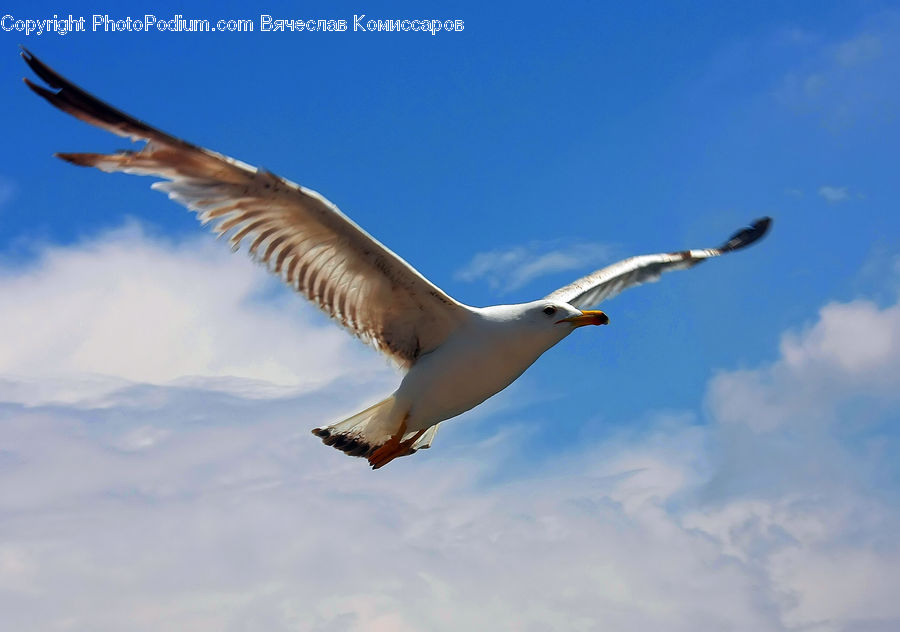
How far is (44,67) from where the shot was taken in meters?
6.43

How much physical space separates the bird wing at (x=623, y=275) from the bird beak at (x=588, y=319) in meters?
2.13

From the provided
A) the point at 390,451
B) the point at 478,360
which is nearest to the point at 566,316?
the point at 478,360

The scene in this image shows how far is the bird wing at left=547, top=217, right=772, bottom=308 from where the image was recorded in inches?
417

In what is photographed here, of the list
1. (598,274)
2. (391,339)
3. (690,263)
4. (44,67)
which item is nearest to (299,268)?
(391,339)

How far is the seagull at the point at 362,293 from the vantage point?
22.5 feet

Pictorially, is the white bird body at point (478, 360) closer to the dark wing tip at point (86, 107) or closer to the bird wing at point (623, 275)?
the bird wing at point (623, 275)

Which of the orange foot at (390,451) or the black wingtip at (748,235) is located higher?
the black wingtip at (748,235)

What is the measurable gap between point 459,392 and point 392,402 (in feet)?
2.61

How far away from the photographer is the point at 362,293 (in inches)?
321

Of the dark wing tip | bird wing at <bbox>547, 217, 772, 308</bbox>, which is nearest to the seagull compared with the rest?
the dark wing tip

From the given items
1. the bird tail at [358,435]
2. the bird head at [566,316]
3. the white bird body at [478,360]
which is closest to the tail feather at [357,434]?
the bird tail at [358,435]

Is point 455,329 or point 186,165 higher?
point 186,165

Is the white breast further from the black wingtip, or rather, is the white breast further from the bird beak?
the black wingtip

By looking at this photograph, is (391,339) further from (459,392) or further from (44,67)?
(44,67)
